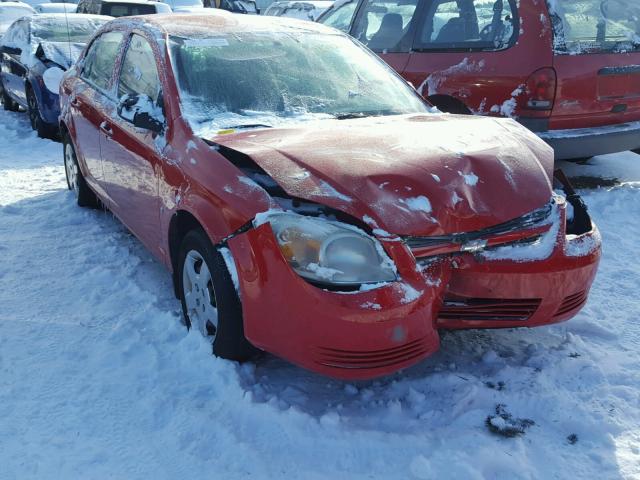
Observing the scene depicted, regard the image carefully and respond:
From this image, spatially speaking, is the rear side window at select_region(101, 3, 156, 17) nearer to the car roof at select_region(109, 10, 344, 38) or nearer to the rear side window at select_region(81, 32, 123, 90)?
the rear side window at select_region(81, 32, 123, 90)

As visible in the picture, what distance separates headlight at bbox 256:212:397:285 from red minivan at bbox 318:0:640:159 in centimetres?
306

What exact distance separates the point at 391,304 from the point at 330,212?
0.44 m

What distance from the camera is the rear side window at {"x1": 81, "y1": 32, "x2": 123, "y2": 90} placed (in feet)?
14.1

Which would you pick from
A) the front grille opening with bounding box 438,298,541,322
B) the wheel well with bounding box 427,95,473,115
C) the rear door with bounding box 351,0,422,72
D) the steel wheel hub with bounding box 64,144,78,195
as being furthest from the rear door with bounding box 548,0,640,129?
the steel wheel hub with bounding box 64,144,78,195

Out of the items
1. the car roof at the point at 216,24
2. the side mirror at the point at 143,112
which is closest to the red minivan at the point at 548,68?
the car roof at the point at 216,24

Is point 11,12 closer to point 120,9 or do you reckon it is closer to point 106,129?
point 120,9

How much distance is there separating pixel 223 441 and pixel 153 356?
0.71 metres

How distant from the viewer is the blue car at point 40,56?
7414 mm

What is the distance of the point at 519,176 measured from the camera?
2.77 metres

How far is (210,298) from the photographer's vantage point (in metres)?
2.86

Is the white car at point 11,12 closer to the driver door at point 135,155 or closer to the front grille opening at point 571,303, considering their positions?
the driver door at point 135,155

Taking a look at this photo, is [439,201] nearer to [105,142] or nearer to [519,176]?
[519,176]

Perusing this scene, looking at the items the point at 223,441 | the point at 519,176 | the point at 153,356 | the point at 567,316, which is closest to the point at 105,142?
the point at 153,356

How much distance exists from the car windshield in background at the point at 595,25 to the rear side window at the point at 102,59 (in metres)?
3.30
